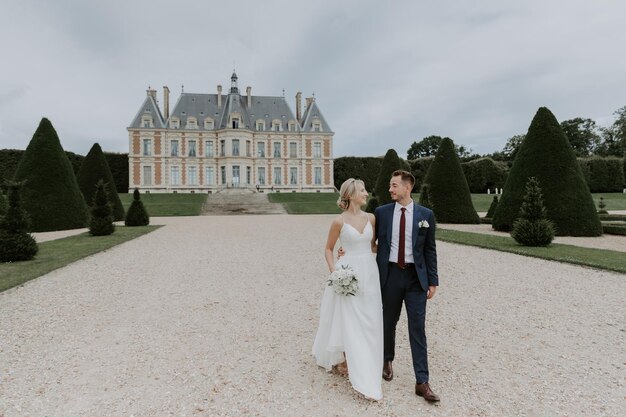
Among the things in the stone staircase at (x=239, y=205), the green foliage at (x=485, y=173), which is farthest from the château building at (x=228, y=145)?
the green foliage at (x=485, y=173)

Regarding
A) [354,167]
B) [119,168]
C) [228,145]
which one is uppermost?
[228,145]

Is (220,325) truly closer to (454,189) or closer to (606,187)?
(454,189)

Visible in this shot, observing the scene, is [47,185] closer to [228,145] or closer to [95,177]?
[95,177]

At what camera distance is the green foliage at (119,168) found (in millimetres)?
40656

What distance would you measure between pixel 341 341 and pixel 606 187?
42813 millimetres

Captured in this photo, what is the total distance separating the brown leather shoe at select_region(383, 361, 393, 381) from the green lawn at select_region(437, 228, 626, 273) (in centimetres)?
575

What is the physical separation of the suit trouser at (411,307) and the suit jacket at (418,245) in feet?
0.17

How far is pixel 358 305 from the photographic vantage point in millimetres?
2838

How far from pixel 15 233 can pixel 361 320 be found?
326 inches

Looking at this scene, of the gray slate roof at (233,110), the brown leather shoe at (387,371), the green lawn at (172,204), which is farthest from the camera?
the gray slate roof at (233,110)

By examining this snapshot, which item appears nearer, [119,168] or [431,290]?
[431,290]

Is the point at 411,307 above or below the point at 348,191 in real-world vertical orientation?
below

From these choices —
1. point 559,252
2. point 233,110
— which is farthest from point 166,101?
point 559,252

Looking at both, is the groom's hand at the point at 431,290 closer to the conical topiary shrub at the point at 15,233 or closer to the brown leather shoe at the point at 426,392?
the brown leather shoe at the point at 426,392
